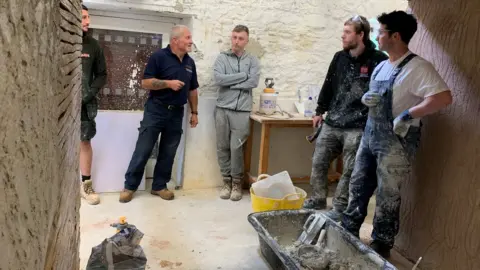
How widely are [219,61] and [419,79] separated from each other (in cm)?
196

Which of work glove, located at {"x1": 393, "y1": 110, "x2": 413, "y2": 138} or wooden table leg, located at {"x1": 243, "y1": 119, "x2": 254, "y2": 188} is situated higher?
work glove, located at {"x1": 393, "y1": 110, "x2": 413, "y2": 138}

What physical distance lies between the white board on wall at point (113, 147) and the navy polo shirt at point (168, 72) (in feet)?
1.44

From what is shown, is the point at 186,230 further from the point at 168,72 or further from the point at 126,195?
the point at 168,72

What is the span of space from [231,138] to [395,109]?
1.76m

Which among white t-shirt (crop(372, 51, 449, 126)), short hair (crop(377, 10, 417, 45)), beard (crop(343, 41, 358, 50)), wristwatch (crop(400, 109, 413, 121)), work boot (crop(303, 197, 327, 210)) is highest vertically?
short hair (crop(377, 10, 417, 45))

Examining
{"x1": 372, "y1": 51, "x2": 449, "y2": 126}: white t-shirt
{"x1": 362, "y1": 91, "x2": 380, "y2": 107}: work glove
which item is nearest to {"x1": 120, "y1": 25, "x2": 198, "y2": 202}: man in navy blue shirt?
{"x1": 362, "y1": 91, "x2": 380, "y2": 107}: work glove

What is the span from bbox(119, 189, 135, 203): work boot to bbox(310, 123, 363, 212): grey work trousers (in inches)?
65.7

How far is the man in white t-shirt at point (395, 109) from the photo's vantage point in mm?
2391

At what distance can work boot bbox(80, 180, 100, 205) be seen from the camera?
3500 millimetres

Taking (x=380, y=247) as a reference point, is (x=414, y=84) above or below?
above

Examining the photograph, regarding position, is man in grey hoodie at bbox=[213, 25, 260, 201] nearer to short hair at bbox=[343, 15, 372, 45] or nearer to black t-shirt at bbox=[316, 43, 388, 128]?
black t-shirt at bbox=[316, 43, 388, 128]

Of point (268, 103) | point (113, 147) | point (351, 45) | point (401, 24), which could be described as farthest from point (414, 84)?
point (113, 147)

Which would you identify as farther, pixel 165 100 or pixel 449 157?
pixel 165 100

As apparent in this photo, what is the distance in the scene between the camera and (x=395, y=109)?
100 inches
